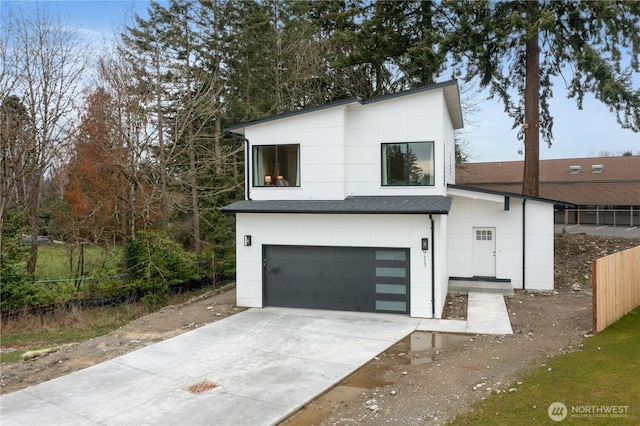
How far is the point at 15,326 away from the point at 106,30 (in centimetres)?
1177

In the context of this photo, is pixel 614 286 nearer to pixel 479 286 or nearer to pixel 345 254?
pixel 479 286

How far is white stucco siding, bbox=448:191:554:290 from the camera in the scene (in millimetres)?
13805

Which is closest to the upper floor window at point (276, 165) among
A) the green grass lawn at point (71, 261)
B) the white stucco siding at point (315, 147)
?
the white stucco siding at point (315, 147)

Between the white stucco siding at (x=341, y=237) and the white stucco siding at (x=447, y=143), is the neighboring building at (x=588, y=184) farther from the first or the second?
the white stucco siding at (x=341, y=237)

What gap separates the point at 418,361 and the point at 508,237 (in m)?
8.01

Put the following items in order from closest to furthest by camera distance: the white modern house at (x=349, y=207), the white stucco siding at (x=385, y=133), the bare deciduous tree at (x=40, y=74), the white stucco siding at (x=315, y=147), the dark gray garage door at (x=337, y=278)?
the white modern house at (x=349, y=207) → the dark gray garage door at (x=337, y=278) → the white stucco siding at (x=385, y=133) → the white stucco siding at (x=315, y=147) → the bare deciduous tree at (x=40, y=74)

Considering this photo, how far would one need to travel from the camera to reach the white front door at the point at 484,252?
47.1 feet

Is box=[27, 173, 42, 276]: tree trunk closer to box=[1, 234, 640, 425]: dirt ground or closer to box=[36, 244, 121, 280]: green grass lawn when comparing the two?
box=[36, 244, 121, 280]: green grass lawn

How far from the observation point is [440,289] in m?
10.9

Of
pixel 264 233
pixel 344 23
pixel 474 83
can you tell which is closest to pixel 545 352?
pixel 264 233

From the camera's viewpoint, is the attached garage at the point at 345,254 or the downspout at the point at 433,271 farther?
the attached garage at the point at 345,254

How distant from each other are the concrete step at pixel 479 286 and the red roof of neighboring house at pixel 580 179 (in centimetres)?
2156

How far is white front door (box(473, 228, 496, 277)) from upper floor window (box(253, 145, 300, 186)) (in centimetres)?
656

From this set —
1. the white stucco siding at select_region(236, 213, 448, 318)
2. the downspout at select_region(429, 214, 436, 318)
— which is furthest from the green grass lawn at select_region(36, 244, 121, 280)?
the downspout at select_region(429, 214, 436, 318)
